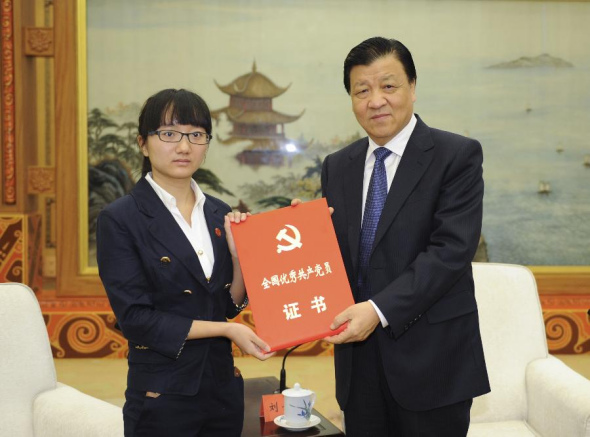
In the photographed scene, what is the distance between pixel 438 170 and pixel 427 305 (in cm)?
34

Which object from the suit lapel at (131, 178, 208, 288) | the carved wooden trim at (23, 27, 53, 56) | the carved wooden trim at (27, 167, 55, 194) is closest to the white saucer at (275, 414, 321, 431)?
the suit lapel at (131, 178, 208, 288)

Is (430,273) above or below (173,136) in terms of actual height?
below

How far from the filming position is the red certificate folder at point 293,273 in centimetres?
160

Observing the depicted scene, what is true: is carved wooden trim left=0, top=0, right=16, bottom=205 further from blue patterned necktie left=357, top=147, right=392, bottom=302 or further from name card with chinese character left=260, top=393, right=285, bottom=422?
blue patterned necktie left=357, top=147, right=392, bottom=302

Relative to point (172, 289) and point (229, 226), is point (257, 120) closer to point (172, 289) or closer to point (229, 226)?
point (229, 226)

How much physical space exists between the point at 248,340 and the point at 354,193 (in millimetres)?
483

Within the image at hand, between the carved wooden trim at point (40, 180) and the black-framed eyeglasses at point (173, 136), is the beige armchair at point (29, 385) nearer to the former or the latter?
the black-framed eyeglasses at point (173, 136)

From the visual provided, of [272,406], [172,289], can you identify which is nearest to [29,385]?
[272,406]

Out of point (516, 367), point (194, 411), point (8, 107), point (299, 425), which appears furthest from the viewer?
point (8, 107)

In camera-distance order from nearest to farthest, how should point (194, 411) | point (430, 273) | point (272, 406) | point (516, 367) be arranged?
point (194, 411), point (430, 273), point (272, 406), point (516, 367)

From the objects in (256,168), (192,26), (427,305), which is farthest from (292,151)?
(427,305)

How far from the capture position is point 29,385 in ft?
6.67

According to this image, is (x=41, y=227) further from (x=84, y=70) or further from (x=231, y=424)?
(x=231, y=424)

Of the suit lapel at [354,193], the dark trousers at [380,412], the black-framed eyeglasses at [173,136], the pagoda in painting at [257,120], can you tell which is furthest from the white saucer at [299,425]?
the pagoda in painting at [257,120]
